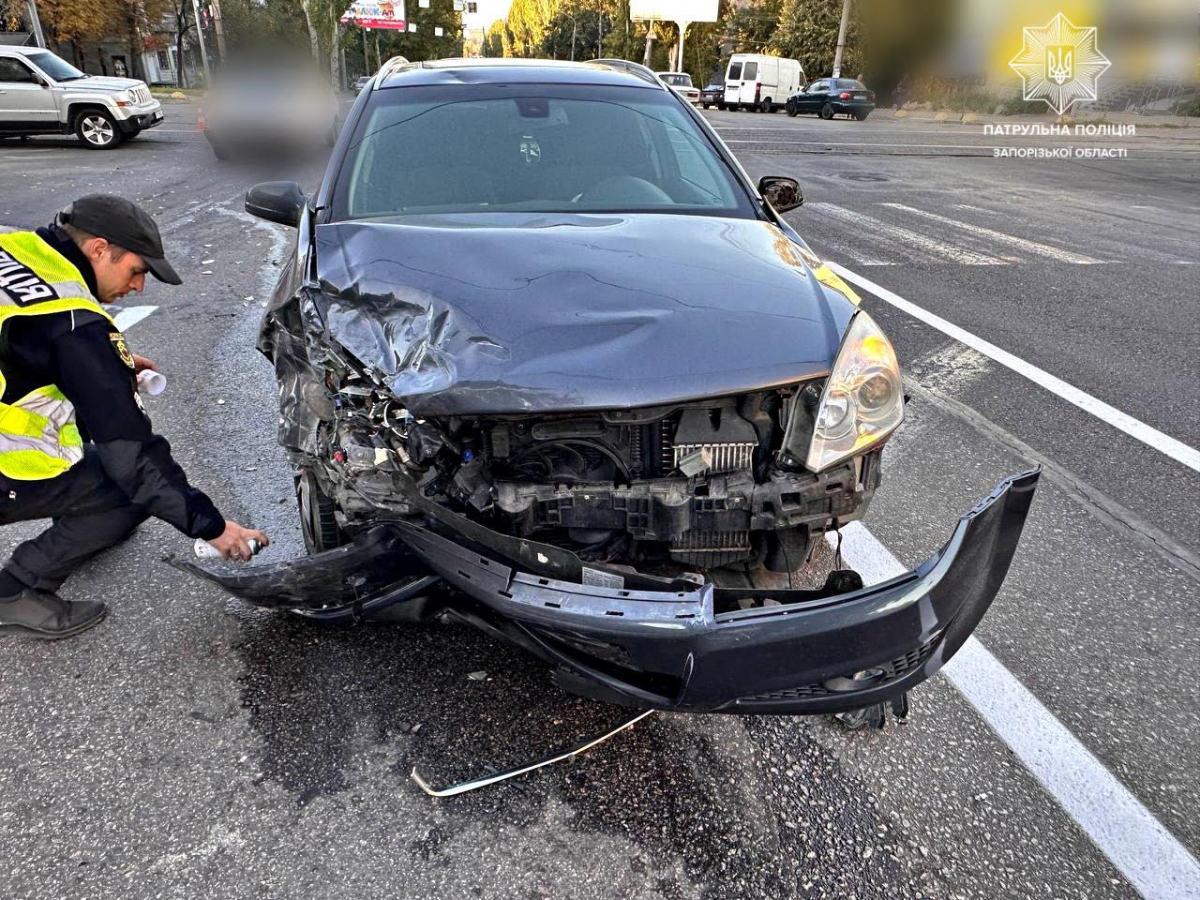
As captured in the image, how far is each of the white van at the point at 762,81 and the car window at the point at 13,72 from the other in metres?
25.9

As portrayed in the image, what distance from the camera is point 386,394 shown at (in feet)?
6.84

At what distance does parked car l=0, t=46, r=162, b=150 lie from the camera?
13891 mm

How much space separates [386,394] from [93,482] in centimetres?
118

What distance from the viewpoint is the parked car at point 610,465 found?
182 centimetres

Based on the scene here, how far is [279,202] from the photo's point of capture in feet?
11.0

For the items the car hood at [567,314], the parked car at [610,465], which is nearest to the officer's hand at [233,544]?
the parked car at [610,465]

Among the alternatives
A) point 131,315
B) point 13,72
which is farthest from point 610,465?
point 13,72

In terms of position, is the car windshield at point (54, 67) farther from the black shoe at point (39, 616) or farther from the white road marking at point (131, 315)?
the black shoe at point (39, 616)

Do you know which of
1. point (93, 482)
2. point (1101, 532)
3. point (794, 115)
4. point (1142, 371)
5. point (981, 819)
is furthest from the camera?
point (794, 115)

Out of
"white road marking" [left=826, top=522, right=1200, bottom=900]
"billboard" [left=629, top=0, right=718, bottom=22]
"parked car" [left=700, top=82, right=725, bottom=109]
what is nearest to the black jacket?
"white road marking" [left=826, top=522, right=1200, bottom=900]

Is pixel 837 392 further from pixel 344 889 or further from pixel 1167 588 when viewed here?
pixel 1167 588

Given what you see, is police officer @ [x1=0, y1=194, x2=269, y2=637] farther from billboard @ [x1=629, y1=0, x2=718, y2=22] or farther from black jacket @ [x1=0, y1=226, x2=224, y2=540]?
billboard @ [x1=629, y1=0, x2=718, y2=22]

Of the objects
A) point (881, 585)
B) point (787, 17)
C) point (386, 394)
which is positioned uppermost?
point (787, 17)

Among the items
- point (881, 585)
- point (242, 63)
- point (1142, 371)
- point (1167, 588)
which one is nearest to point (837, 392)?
point (881, 585)
